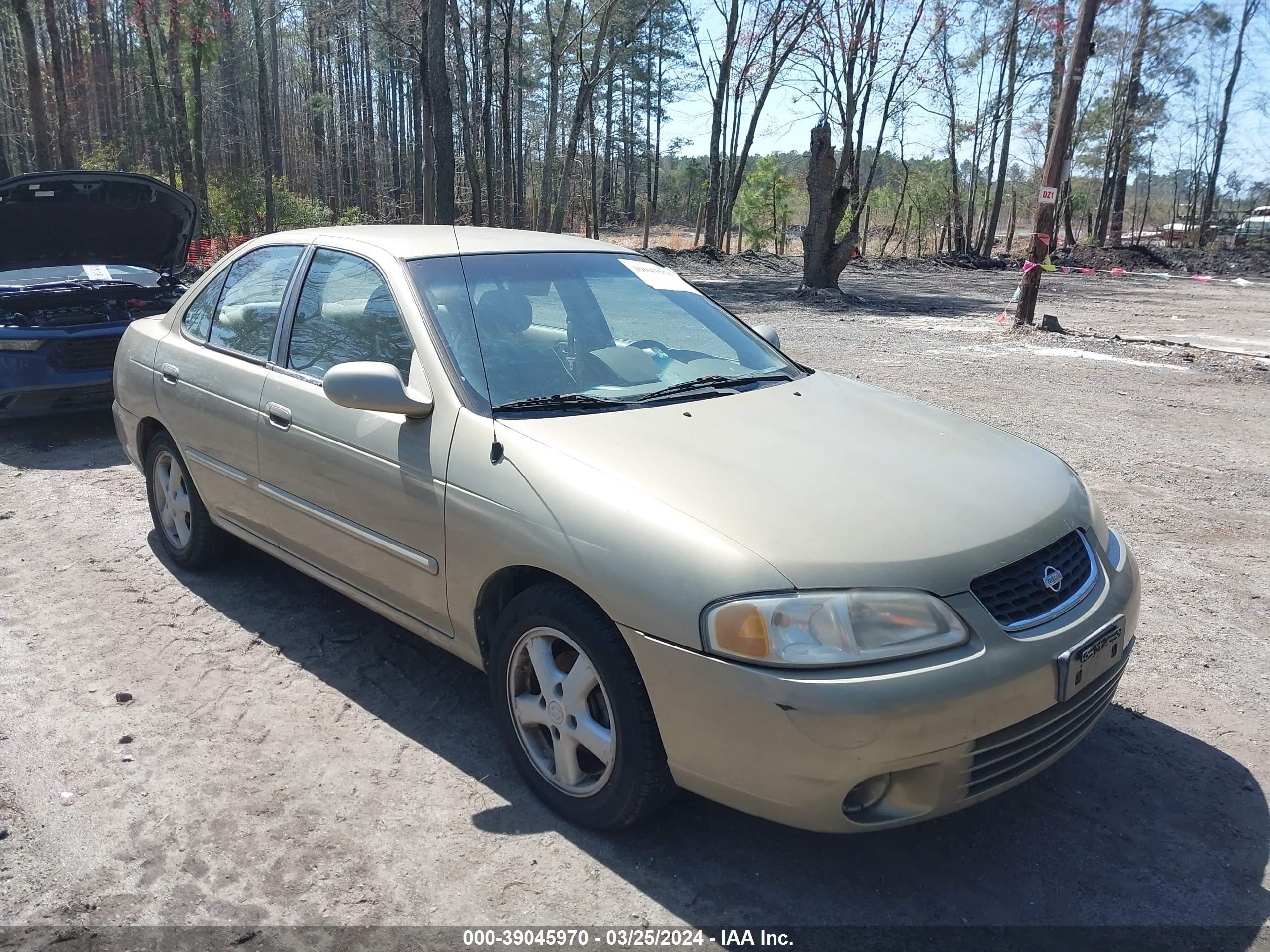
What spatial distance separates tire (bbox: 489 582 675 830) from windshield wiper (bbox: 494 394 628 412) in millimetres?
607

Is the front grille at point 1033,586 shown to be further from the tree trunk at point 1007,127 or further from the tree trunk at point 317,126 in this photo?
the tree trunk at point 317,126

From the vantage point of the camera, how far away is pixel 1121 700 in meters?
3.61

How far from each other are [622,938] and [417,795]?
0.89 metres

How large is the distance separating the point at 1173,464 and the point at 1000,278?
2345 centimetres

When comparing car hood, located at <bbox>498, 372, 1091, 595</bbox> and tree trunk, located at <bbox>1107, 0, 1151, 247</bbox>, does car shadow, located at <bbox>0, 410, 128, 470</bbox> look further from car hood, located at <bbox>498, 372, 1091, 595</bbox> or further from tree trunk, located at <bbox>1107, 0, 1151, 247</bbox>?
tree trunk, located at <bbox>1107, 0, 1151, 247</bbox>

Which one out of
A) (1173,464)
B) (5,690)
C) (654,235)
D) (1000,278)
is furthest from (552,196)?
(5,690)

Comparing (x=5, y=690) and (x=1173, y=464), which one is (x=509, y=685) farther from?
(x=1173, y=464)

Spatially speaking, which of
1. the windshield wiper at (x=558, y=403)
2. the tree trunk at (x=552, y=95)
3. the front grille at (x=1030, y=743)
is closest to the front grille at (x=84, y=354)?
the windshield wiper at (x=558, y=403)

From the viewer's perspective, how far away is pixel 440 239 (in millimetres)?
3824

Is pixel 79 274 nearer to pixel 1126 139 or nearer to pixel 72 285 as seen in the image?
pixel 72 285

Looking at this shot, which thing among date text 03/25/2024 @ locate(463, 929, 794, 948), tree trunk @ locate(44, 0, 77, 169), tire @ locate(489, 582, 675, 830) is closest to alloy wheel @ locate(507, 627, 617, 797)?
tire @ locate(489, 582, 675, 830)

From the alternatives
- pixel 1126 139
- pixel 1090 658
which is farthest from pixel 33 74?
pixel 1126 139

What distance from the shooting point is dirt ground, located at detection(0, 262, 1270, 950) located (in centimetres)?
251

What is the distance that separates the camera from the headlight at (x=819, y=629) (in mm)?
2266
